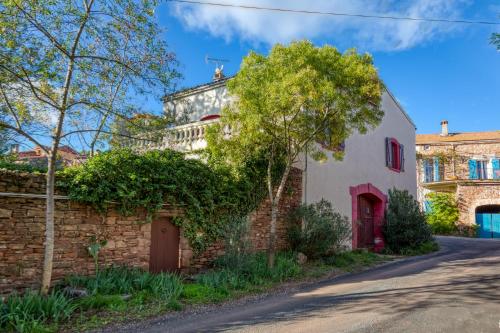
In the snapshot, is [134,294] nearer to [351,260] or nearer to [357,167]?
[351,260]

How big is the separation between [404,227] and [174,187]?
1027 centimetres

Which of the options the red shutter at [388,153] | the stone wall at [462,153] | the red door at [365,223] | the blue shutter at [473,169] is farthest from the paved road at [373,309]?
the stone wall at [462,153]

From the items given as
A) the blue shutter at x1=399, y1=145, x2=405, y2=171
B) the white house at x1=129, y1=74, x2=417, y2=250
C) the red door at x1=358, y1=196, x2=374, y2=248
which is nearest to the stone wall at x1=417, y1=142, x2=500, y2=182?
the white house at x1=129, y1=74, x2=417, y2=250

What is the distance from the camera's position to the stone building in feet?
80.1

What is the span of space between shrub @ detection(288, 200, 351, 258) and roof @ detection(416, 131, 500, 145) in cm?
2076

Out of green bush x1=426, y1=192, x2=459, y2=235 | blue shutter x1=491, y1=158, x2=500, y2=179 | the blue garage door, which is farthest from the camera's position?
blue shutter x1=491, y1=158, x2=500, y2=179

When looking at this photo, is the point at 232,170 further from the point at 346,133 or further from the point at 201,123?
the point at 346,133

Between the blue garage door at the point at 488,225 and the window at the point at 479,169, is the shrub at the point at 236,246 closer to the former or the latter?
the blue garage door at the point at 488,225

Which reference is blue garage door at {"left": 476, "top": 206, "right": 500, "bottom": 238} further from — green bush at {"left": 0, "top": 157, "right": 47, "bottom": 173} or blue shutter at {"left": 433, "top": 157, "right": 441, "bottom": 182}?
green bush at {"left": 0, "top": 157, "right": 47, "bottom": 173}

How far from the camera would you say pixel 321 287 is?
26.3 feet

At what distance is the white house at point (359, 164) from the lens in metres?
12.0

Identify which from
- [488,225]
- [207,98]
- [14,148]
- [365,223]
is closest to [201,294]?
[14,148]

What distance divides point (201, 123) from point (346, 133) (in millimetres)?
3967

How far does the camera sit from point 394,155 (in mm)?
17797
